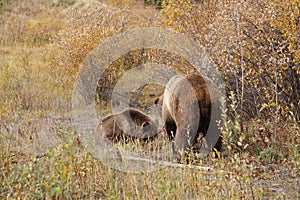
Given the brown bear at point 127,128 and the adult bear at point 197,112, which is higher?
the adult bear at point 197,112

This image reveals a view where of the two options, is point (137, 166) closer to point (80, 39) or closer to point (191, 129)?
point (191, 129)

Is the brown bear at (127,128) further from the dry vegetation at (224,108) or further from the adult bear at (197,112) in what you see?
the adult bear at (197,112)

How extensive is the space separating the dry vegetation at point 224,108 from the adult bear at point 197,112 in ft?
0.77

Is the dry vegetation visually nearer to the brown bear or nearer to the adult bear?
the adult bear

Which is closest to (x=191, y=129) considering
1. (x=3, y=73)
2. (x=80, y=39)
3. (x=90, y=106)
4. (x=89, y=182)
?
(x=89, y=182)

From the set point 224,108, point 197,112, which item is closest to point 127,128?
point 197,112

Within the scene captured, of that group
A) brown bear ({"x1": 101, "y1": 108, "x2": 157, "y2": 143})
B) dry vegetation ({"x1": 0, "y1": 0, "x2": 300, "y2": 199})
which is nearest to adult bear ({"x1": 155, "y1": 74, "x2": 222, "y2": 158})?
dry vegetation ({"x1": 0, "y1": 0, "x2": 300, "y2": 199})

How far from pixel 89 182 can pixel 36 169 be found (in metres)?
0.55

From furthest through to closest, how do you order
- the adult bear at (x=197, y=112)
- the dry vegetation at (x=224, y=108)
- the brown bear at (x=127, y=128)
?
the brown bear at (x=127, y=128) < the adult bear at (x=197, y=112) < the dry vegetation at (x=224, y=108)

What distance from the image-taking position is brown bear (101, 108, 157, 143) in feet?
24.8

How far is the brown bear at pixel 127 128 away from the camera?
7555mm

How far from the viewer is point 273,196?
414 cm

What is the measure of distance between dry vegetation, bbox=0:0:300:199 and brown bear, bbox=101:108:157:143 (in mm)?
860

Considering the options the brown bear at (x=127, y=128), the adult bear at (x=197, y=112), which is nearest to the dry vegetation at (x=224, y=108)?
the adult bear at (x=197, y=112)
